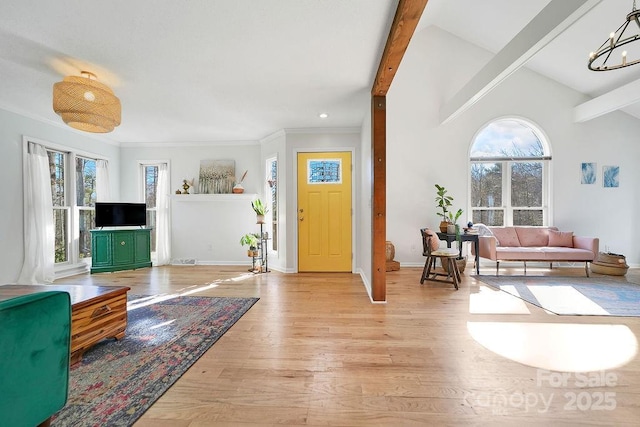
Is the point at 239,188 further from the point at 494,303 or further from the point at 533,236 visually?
the point at 533,236

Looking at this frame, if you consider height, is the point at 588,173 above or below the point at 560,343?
above

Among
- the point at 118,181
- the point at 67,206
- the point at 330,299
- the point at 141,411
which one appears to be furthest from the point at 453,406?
the point at 118,181

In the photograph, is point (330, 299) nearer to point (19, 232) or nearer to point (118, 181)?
point (19, 232)

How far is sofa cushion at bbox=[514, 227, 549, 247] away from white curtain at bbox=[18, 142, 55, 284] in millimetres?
7706

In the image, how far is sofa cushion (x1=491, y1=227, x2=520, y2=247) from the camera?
486 centimetres

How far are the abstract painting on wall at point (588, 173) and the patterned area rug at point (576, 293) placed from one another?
2.04m

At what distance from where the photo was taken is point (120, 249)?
4922 millimetres

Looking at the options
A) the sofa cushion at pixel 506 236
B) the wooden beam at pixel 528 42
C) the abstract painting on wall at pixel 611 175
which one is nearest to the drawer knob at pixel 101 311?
the wooden beam at pixel 528 42

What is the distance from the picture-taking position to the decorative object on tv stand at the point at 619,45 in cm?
237

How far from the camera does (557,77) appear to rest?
5113 mm

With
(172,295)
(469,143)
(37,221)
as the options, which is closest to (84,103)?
(172,295)

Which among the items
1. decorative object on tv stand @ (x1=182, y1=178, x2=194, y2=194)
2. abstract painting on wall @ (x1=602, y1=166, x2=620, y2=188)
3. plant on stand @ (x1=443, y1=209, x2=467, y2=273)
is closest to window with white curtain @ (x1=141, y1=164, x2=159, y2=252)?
decorative object on tv stand @ (x1=182, y1=178, x2=194, y2=194)

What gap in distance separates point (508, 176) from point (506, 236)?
49.6 inches

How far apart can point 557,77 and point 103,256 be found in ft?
29.0
